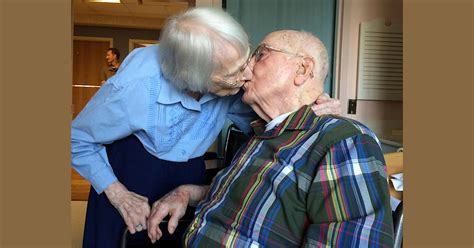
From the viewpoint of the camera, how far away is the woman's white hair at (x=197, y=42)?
1.04m

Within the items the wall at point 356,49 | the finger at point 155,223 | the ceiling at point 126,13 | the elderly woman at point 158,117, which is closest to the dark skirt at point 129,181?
the elderly woman at point 158,117

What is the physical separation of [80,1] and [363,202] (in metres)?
6.21

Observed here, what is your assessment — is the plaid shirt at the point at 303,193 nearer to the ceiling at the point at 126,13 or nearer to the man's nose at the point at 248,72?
the man's nose at the point at 248,72

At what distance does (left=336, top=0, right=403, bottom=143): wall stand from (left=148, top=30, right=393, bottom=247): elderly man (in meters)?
1.76

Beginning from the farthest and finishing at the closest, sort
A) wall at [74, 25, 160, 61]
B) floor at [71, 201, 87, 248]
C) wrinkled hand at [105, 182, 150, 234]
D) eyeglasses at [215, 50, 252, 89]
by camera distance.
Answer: wall at [74, 25, 160, 61] → floor at [71, 201, 87, 248] → wrinkled hand at [105, 182, 150, 234] → eyeglasses at [215, 50, 252, 89]

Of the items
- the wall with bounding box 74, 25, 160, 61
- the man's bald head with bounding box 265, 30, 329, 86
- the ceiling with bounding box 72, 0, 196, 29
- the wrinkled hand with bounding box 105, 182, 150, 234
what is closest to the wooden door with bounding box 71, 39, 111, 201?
the wall with bounding box 74, 25, 160, 61

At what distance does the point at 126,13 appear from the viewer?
23.2 ft

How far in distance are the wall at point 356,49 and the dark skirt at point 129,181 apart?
5.91ft

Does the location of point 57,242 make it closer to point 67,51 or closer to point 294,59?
point 67,51

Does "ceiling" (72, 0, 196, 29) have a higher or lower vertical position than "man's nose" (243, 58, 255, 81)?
higher

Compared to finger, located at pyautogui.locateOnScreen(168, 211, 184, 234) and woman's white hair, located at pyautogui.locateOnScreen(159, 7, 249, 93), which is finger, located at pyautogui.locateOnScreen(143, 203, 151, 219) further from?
woman's white hair, located at pyautogui.locateOnScreen(159, 7, 249, 93)

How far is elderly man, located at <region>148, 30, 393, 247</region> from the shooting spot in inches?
30.8

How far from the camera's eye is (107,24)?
297 inches

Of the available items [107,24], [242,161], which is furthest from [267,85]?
[107,24]
